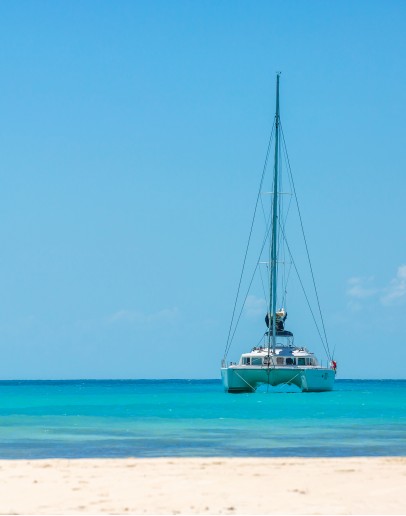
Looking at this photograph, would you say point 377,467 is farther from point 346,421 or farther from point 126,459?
point 346,421

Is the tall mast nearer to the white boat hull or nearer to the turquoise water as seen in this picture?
the white boat hull

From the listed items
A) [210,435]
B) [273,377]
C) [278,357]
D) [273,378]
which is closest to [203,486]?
[210,435]

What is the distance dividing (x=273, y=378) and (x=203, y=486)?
65.4m

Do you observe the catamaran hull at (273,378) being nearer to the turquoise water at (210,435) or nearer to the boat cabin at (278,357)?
the boat cabin at (278,357)

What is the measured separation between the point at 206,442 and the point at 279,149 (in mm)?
56370

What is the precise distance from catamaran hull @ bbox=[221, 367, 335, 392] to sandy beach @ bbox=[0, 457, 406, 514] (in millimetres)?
58807

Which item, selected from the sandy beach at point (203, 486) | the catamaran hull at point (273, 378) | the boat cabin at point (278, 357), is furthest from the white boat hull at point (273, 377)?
the sandy beach at point (203, 486)

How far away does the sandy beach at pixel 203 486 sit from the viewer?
60.7ft

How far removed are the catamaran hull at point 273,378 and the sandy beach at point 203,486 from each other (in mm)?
58807

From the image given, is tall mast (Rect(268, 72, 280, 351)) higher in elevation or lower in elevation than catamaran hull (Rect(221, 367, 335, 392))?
higher

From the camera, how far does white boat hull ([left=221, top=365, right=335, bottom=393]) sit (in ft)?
283

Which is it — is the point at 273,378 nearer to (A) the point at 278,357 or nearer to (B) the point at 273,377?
(B) the point at 273,377

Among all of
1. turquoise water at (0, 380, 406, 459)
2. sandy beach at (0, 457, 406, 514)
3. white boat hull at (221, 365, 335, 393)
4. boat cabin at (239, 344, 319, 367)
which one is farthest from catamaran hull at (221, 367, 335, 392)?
sandy beach at (0, 457, 406, 514)

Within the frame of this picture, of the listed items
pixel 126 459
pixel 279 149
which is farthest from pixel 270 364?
pixel 126 459
